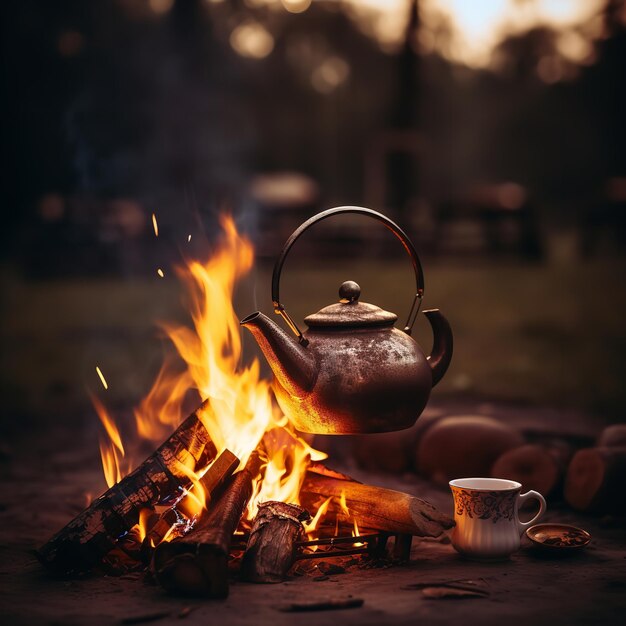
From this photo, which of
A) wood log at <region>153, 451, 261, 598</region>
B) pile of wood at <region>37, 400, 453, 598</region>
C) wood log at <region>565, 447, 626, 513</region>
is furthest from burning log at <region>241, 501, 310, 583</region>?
wood log at <region>565, 447, 626, 513</region>

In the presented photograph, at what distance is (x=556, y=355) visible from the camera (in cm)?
848

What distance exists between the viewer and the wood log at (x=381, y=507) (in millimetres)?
3107

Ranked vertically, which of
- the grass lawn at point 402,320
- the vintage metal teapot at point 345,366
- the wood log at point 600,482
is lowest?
the wood log at point 600,482

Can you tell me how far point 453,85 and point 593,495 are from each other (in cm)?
4236

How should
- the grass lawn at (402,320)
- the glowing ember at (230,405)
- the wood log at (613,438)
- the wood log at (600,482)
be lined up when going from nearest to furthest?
the glowing ember at (230,405), the wood log at (600,482), the wood log at (613,438), the grass lawn at (402,320)

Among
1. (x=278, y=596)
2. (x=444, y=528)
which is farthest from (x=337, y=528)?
(x=278, y=596)

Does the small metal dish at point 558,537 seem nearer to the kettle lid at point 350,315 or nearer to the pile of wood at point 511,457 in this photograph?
the pile of wood at point 511,457

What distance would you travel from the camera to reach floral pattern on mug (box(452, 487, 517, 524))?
3111 millimetres

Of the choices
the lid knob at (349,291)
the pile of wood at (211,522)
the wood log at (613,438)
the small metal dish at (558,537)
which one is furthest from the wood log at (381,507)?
the wood log at (613,438)

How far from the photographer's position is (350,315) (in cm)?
313

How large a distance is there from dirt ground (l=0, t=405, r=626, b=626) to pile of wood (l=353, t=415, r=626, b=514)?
0.14 metres

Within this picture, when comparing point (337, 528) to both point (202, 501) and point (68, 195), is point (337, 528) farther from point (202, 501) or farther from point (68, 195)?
point (68, 195)

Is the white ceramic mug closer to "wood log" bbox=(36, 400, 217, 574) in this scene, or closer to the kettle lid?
the kettle lid

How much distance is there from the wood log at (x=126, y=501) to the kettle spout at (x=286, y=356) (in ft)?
1.60
